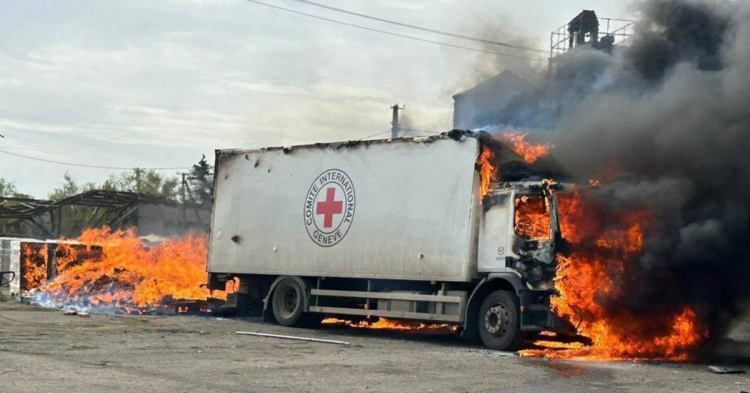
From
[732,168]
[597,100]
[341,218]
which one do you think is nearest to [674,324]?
[732,168]

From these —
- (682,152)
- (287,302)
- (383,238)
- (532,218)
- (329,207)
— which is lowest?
(287,302)

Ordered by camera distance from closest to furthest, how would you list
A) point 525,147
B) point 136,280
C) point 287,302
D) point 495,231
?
point 495,231
point 525,147
point 287,302
point 136,280

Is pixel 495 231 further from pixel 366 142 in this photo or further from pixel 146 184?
pixel 146 184

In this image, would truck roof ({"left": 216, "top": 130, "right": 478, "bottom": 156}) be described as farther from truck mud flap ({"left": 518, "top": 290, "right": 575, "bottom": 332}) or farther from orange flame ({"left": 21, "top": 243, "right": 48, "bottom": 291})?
orange flame ({"left": 21, "top": 243, "right": 48, "bottom": 291})

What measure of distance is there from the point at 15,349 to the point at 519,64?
1350 centimetres

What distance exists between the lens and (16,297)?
23.6m

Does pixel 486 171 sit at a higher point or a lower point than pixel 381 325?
higher

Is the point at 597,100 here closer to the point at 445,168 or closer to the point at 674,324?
the point at 445,168

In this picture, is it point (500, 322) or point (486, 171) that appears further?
point (486, 171)

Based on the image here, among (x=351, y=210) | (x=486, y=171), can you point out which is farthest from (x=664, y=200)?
(x=351, y=210)

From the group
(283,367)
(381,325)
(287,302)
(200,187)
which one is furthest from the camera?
(200,187)

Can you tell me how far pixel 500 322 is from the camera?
44.7ft

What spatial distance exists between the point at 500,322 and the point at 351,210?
4.10 meters

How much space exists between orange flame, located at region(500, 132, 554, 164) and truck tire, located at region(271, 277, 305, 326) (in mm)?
5471
